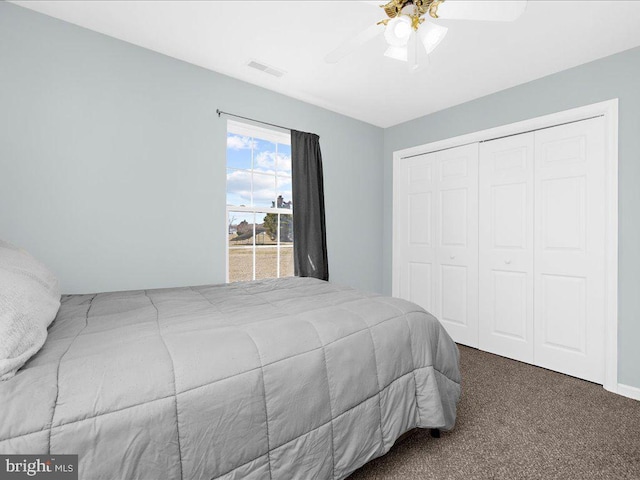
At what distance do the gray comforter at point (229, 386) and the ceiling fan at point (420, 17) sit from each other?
1.39m

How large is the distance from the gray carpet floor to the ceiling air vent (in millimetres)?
2845

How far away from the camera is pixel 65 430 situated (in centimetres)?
75

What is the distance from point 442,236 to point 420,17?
7.82 ft

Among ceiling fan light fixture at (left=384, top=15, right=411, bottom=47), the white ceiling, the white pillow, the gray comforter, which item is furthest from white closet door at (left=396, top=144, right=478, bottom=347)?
the white pillow

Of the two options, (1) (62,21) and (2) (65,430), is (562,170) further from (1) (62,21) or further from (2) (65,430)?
(1) (62,21)

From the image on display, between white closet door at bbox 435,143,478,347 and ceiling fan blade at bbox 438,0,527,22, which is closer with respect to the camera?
ceiling fan blade at bbox 438,0,527,22

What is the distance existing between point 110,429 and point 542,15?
2970mm

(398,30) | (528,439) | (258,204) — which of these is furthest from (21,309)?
(528,439)

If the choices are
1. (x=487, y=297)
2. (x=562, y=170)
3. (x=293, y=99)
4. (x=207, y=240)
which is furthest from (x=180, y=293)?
(x=562, y=170)

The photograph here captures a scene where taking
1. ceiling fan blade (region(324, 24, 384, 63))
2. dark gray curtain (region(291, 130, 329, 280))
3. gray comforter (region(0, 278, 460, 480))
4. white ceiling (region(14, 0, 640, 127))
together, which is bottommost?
gray comforter (region(0, 278, 460, 480))

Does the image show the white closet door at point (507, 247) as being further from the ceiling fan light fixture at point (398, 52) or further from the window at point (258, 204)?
the window at point (258, 204)

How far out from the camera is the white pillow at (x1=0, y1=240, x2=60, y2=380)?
2.56ft

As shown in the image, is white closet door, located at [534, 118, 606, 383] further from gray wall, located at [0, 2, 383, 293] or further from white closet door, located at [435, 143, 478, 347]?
gray wall, located at [0, 2, 383, 293]

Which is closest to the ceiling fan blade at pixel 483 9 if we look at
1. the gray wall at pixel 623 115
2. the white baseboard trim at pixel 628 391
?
the gray wall at pixel 623 115
